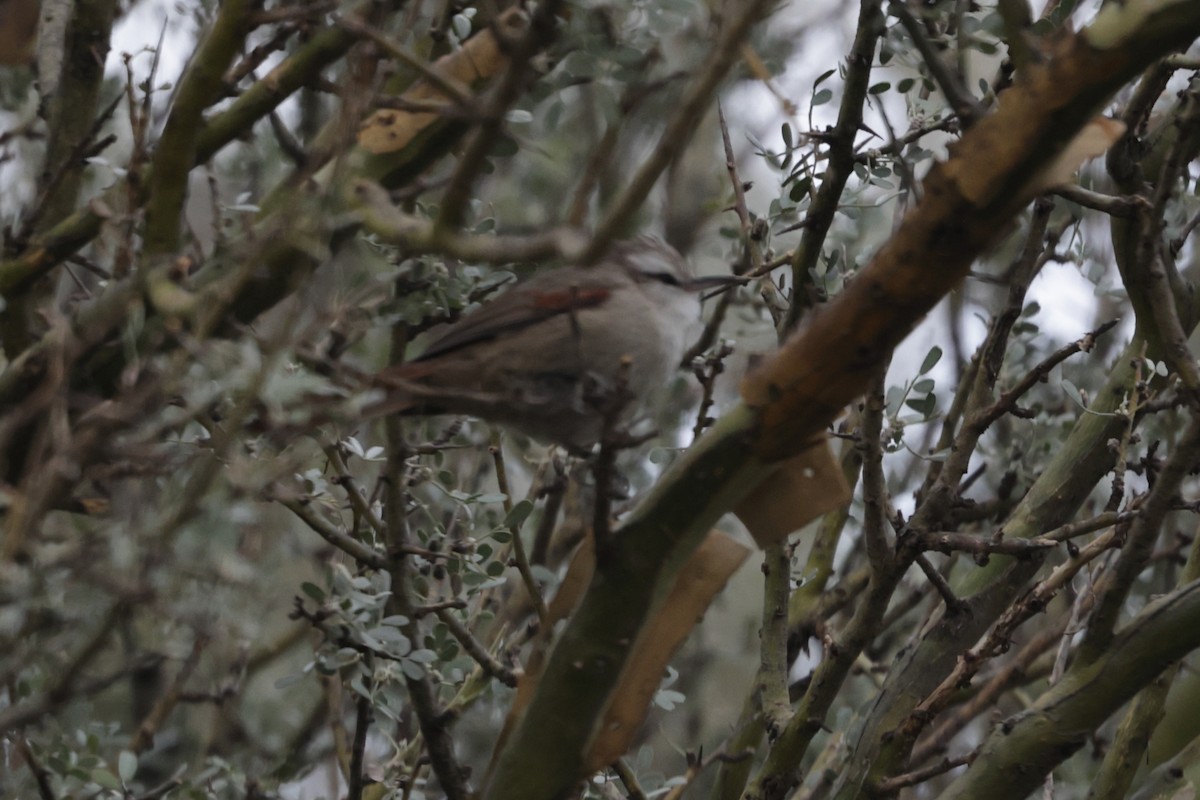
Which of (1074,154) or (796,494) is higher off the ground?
(1074,154)

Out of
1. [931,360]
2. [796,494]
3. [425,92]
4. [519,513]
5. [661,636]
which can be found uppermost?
[425,92]

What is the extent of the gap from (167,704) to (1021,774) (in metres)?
2.49

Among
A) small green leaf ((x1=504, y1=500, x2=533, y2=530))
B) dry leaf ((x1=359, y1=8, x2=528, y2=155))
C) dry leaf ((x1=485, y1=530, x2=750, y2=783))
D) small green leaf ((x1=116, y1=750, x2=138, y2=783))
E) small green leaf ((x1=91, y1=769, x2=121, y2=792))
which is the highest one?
dry leaf ((x1=359, y1=8, x2=528, y2=155))

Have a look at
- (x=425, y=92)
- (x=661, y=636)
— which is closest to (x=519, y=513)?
(x=661, y=636)

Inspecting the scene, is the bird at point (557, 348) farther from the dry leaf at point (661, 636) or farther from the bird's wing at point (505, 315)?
the dry leaf at point (661, 636)

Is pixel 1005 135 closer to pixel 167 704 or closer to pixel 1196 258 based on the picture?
pixel 167 704

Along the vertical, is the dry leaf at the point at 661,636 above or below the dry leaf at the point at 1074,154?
below

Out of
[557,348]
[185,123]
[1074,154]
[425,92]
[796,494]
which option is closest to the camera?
[1074,154]

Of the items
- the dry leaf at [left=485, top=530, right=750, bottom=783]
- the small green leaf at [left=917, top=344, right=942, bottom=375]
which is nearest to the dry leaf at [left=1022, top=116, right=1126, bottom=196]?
the dry leaf at [left=485, top=530, right=750, bottom=783]

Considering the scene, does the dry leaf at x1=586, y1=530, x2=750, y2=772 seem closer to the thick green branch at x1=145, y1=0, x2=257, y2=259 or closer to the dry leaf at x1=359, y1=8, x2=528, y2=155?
the thick green branch at x1=145, y1=0, x2=257, y2=259

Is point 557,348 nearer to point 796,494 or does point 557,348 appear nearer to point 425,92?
point 425,92

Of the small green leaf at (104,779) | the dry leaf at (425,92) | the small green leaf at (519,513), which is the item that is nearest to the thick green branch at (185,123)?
the dry leaf at (425,92)

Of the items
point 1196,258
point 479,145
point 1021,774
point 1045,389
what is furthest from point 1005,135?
point 1196,258

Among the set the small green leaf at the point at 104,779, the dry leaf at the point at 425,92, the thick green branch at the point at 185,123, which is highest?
the dry leaf at the point at 425,92
